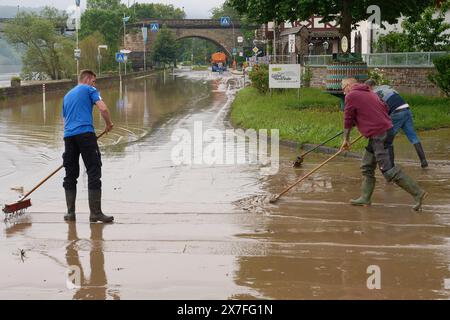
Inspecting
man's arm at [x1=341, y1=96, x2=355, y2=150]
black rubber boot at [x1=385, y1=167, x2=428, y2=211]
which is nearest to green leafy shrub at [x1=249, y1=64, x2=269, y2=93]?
man's arm at [x1=341, y1=96, x2=355, y2=150]

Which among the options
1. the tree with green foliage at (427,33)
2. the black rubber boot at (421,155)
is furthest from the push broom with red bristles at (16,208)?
the tree with green foliage at (427,33)

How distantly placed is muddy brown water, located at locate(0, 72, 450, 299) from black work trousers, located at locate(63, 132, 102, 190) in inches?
18.6

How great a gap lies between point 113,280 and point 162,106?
2602cm

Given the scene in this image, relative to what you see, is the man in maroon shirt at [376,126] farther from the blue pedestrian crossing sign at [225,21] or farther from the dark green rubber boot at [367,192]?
the blue pedestrian crossing sign at [225,21]

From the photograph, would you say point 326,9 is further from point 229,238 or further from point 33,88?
point 33,88

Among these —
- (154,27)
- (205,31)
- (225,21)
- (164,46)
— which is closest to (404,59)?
(225,21)

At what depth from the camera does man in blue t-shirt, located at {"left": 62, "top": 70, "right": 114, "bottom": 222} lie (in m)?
8.26

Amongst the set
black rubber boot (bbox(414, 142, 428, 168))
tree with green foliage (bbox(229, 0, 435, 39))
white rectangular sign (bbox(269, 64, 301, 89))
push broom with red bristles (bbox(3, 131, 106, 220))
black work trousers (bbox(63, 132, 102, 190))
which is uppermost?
tree with green foliage (bbox(229, 0, 435, 39))

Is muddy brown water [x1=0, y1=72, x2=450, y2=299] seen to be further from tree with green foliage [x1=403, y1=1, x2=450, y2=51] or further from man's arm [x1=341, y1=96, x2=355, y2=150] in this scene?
tree with green foliage [x1=403, y1=1, x2=450, y2=51]

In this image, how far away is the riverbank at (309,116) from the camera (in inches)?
633
